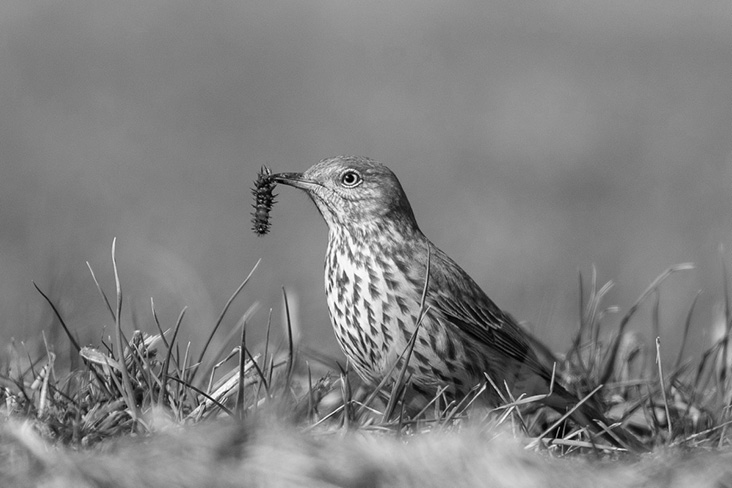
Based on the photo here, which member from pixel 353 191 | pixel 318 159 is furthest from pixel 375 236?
pixel 318 159

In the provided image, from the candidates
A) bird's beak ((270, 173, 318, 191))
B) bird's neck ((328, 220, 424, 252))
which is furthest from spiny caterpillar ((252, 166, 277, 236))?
bird's neck ((328, 220, 424, 252))

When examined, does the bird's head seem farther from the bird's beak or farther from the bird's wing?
the bird's wing

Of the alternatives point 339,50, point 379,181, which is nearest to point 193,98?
point 339,50

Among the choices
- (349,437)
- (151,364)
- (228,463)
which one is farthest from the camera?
(151,364)

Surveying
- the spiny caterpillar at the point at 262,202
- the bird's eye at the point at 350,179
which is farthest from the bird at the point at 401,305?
the spiny caterpillar at the point at 262,202

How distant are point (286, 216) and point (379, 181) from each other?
7422 mm

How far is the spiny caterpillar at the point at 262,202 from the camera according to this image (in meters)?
6.58

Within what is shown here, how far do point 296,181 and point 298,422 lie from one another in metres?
2.41

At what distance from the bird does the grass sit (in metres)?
0.17

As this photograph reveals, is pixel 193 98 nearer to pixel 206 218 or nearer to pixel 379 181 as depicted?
pixel 206 218

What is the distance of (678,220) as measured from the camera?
12.1m

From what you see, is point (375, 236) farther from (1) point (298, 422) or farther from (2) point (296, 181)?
(1) point (298, 422)

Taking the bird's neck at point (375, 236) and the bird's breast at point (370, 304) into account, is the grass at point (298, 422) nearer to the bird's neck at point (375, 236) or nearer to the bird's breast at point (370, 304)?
the bird's breast at point (370, 304)

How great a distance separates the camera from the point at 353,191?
22.3 ft
